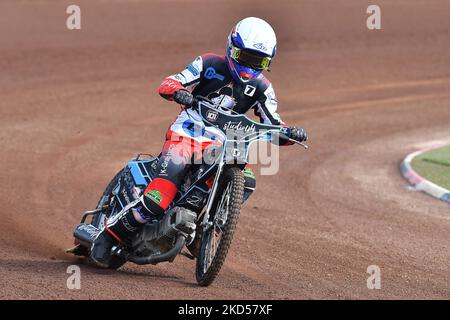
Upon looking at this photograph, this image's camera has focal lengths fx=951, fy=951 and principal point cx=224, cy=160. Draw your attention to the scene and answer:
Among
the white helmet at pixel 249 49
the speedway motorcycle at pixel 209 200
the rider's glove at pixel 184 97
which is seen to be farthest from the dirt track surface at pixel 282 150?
the white helmet at pixel 249 49

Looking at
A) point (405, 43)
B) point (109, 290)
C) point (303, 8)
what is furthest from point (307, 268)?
point (303, 8)

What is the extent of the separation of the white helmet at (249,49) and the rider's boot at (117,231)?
4.86 ft

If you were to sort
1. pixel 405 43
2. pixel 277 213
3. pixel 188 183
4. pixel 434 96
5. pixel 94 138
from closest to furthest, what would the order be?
pixel 188 183
pixel 277 213
pixel 94 138
pixel 434 96
pixel 405 43

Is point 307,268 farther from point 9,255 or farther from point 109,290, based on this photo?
point 9,255

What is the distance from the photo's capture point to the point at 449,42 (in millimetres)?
25797

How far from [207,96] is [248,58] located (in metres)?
0.54

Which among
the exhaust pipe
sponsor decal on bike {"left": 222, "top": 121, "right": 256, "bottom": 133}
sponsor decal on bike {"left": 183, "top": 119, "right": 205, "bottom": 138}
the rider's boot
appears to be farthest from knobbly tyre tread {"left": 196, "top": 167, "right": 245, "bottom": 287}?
the exhaust pipe

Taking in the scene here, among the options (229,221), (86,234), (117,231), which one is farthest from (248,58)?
(86,234)

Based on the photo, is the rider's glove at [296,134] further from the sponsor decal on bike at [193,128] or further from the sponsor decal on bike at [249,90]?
the sponsor decal on bike at [193,128]

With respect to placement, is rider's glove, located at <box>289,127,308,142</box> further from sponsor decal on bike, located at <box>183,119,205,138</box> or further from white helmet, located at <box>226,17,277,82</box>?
sponsor decal on bike, located at <box>183,119,205,138</box>

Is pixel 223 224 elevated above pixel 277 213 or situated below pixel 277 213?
above

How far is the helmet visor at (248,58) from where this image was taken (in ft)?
27.2

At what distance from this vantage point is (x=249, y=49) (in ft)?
27.1

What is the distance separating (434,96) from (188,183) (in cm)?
1400
